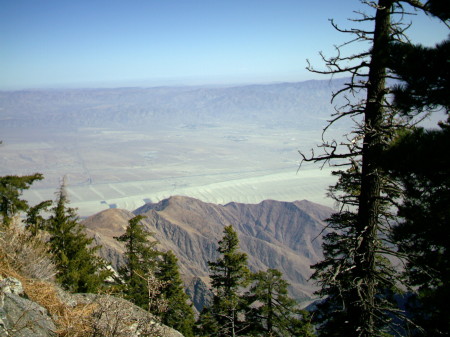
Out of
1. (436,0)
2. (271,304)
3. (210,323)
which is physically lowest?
(210,323)

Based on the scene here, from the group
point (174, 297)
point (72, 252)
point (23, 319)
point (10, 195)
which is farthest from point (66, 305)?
point (174, 297)

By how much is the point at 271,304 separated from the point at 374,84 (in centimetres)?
1173

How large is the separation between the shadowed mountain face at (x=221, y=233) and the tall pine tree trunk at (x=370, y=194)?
232 ft

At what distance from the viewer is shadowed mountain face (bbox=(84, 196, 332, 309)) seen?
9469 cm

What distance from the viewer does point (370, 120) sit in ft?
18.6

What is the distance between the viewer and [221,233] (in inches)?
5113

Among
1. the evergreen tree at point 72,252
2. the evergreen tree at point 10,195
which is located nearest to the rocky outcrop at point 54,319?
the evergreen tree at point 72,252

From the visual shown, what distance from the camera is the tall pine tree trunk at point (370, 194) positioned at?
18.3 ft

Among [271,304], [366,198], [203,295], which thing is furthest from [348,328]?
[203,295]

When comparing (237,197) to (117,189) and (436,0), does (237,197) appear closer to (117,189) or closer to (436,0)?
(117,189)

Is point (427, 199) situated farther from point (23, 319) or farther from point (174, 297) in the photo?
point (174, 297)

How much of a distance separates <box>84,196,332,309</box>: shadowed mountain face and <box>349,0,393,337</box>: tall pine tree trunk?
7081cm

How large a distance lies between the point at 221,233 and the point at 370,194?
12625 centimetres

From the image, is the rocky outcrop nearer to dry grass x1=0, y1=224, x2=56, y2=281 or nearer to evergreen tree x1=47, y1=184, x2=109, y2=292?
dry grass x1=0, y1=224, x2=56, y2=281
